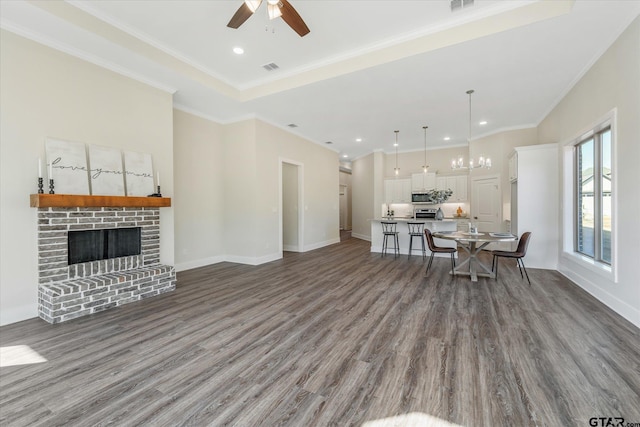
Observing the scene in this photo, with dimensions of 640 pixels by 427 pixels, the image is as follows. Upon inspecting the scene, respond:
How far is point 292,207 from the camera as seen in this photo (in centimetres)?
754

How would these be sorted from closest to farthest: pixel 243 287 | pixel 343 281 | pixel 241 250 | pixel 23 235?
pixel 23 235
pixel 243 287
pixel 343 281
pixel 241 250

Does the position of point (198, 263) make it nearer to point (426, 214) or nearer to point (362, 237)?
point (362, 237)

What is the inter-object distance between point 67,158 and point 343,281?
165 inches

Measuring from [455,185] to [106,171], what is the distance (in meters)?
8.81

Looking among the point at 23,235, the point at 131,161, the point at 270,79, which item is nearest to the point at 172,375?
the point at 23,235

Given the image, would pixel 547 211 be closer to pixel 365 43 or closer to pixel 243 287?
pixel 365 43

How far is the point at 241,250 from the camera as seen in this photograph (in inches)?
239

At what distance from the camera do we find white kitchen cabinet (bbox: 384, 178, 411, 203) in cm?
927

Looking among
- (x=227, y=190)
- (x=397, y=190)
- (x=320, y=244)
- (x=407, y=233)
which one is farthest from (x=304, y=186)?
(x=397, y=190)

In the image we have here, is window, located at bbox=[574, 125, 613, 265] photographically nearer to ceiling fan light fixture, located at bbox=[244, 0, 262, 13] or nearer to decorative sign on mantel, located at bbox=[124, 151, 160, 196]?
ceiling fan light fixture, located at bbox=[244, 0, 262, 13]

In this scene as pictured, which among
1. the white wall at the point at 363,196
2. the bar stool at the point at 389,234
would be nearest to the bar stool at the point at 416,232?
the bar stool at the point at 389,234

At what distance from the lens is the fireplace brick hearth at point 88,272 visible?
305 cm

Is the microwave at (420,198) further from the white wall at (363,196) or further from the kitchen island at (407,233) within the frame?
the kitchen island at (407,233)

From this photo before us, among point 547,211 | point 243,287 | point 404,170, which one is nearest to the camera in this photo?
point 243,287
